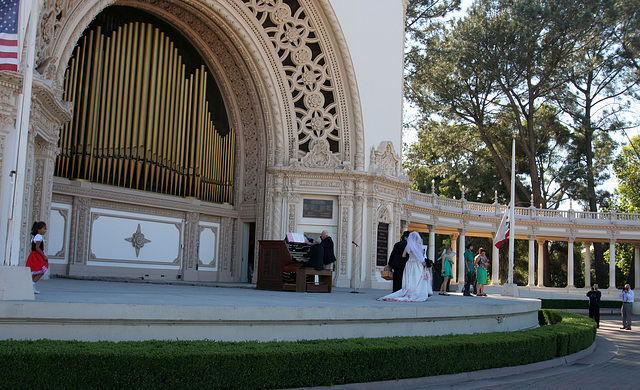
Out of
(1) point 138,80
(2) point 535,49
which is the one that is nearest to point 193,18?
(1) point 138,80

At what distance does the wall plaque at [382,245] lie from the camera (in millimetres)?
26594

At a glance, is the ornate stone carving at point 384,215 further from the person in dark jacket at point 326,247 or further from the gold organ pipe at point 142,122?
the person in dark jacket at point 326,247

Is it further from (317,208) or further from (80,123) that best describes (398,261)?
(80,123)

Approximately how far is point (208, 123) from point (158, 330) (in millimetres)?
17697

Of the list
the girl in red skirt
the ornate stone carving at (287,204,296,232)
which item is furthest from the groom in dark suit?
the girl in red skirt

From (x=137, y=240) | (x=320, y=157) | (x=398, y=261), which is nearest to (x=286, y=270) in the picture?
(x=398, y=261)

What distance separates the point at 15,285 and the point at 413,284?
29.1ft

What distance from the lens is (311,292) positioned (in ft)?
58.0

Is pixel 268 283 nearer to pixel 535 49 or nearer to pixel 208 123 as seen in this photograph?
pixel 208 123

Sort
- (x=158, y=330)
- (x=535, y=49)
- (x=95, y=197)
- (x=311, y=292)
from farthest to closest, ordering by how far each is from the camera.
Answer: (x=535, y=49), (x=95, y=197), (x=311, y=292), (x=158, y=330)

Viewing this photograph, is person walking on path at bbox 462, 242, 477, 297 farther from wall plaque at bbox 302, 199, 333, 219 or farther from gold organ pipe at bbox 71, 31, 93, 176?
gold organ pipe at bbox 71, 31, 93, 176

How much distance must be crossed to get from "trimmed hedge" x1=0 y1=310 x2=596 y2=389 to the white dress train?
303cm

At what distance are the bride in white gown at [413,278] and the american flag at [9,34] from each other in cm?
914

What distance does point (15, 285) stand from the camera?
9180 mm
